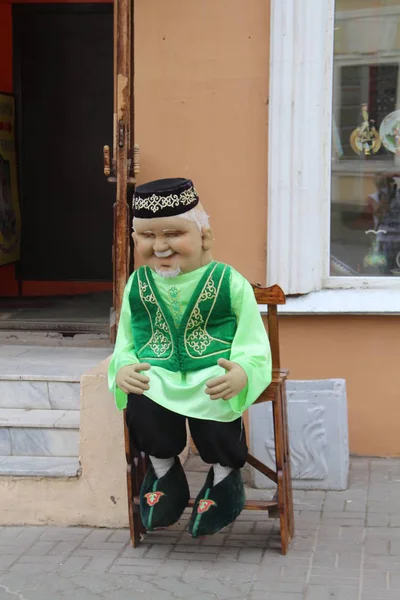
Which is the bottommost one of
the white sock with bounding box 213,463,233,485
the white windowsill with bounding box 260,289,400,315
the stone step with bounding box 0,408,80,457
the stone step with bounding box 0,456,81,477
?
the stone step with bounding box 0,456,81,477

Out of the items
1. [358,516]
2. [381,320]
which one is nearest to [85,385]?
[358,516]

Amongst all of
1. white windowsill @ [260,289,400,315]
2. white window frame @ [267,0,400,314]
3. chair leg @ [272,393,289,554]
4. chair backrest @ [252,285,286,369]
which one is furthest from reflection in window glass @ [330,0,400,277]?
chair leg @ [272,393,289,554]

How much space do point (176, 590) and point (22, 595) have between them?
60 centimetres

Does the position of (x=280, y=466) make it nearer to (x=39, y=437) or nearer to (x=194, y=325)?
(x=194, y=325)

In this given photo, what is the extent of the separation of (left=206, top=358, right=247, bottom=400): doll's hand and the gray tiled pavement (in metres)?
0.75

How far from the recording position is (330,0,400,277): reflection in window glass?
5.86 metres

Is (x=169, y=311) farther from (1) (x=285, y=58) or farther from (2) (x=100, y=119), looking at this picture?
(2) (x=100, y=119)

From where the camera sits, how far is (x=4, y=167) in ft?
27.2

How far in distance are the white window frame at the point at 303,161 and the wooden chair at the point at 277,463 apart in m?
1.33

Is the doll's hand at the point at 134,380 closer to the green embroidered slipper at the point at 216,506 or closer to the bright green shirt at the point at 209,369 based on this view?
the bright green shirt at the point at 209,369

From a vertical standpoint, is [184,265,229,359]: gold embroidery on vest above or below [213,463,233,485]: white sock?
above

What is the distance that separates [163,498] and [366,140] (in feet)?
8.79

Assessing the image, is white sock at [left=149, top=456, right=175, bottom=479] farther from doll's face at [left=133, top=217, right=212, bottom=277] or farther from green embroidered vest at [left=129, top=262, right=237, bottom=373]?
doll's face at [left=133, top=217, right=212, bottom=277]

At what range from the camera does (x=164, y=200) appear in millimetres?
4109
